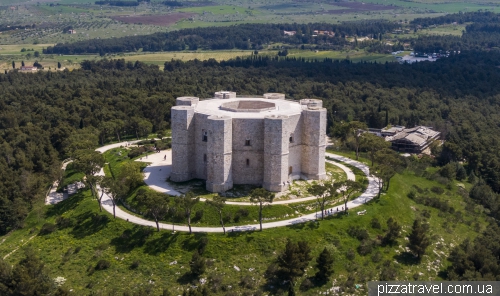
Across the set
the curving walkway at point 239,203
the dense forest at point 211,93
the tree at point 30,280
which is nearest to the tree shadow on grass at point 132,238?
the curving walkway at point 239,203

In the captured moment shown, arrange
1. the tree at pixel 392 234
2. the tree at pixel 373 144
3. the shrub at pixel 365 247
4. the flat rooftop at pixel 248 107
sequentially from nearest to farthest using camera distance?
the shrub at pixel 365 247 → the tree at pixel 392 234 → the flat rooftop at pixel 248 107 → the tree at pixel 373 144

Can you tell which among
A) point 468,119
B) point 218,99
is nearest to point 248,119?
point 218,99

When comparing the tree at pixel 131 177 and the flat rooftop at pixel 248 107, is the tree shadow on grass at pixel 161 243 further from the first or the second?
the flat rooftop at pixel 248 107

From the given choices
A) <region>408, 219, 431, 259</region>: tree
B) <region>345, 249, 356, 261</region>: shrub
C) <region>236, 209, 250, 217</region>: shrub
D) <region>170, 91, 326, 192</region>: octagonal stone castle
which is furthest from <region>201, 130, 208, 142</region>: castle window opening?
<region>408, 219, 431, 259</region>: tree

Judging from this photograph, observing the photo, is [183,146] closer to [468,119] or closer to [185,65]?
[468,119]

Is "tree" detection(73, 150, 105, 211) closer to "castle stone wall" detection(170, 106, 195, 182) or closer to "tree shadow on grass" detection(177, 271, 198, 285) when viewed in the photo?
"castle stone wall" detection(170, 106, 195, 182)

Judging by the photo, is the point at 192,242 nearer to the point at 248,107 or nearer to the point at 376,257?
the point at 376,257

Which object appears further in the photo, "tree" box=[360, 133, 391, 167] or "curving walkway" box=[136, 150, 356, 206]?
"tree" box=[360, 133, 391, 167]
